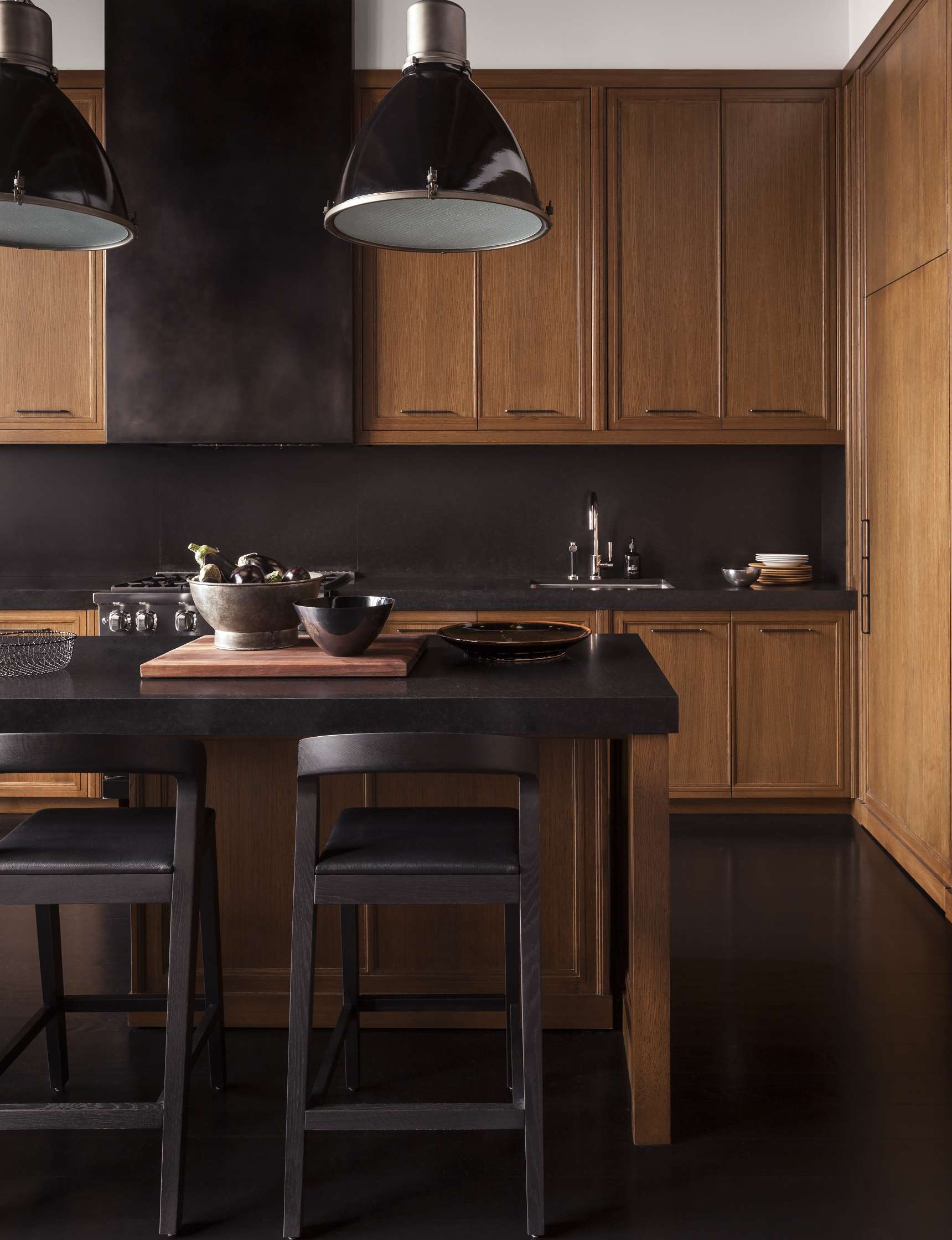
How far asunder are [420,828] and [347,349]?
9.32 feet

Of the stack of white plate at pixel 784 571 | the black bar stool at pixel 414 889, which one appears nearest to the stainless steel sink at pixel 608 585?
the stack of white plate at pixel 784 571

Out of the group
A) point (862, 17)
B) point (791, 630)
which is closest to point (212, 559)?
point (791, 630)

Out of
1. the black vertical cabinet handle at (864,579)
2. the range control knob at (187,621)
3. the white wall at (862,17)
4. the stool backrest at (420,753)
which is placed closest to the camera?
the stool backrest at (420,753)

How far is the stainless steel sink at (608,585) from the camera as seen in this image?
169 inches

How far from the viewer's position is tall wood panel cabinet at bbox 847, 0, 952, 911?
337cm

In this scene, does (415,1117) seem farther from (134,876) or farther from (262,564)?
(262,564)

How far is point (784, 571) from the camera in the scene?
4.54m

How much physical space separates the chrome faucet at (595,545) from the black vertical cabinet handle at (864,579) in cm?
105

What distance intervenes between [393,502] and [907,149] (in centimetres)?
241

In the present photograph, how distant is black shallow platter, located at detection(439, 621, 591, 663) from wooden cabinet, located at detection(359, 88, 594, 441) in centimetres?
217

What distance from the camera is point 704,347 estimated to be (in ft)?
14.6

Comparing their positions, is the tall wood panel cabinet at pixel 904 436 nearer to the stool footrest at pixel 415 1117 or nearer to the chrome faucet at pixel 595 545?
the chrome faucet at pixel 595 545

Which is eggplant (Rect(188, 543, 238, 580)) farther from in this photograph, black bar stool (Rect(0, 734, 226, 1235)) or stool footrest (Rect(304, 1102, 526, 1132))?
stool footrest (Rect(304, 1102, 526, 1132))

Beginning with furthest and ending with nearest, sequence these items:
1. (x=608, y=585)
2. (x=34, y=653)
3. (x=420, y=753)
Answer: (x=608, y=585), (x=34, y=653), (x=420, y=753)
